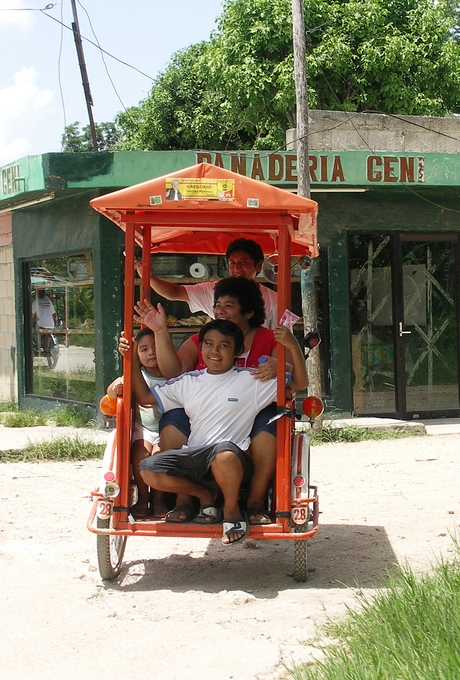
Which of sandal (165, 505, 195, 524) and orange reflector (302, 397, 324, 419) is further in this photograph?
orange reflector (302, 397, 324, 419)

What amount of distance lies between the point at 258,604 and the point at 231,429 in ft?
3.04

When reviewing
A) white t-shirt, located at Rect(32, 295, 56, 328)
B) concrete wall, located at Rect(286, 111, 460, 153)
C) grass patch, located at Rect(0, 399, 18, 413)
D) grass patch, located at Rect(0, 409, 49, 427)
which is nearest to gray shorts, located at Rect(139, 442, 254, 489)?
grass patch, located at Rect(0, 409, 49, 427)

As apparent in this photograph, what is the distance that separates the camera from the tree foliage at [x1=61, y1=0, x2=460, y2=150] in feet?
75.7

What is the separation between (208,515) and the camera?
3.85 metres

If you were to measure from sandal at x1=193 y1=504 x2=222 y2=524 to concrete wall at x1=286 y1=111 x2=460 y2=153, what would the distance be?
22.3 ft

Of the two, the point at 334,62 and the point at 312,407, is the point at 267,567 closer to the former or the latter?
the point at 312,407

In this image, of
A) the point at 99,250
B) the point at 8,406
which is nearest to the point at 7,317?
the point at 8,406

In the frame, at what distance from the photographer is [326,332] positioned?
9703mm

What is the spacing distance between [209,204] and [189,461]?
54.4 inches

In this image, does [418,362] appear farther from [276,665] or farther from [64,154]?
[276,665]

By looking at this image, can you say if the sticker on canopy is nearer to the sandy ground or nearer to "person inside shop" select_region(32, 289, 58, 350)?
the sandy ground

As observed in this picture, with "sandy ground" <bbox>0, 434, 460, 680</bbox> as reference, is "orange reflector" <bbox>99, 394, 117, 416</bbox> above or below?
above

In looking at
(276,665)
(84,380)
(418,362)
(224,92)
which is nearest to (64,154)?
(84,380)

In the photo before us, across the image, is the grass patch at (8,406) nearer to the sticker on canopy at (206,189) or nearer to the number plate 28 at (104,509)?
the number plate 28 at (104,509)
